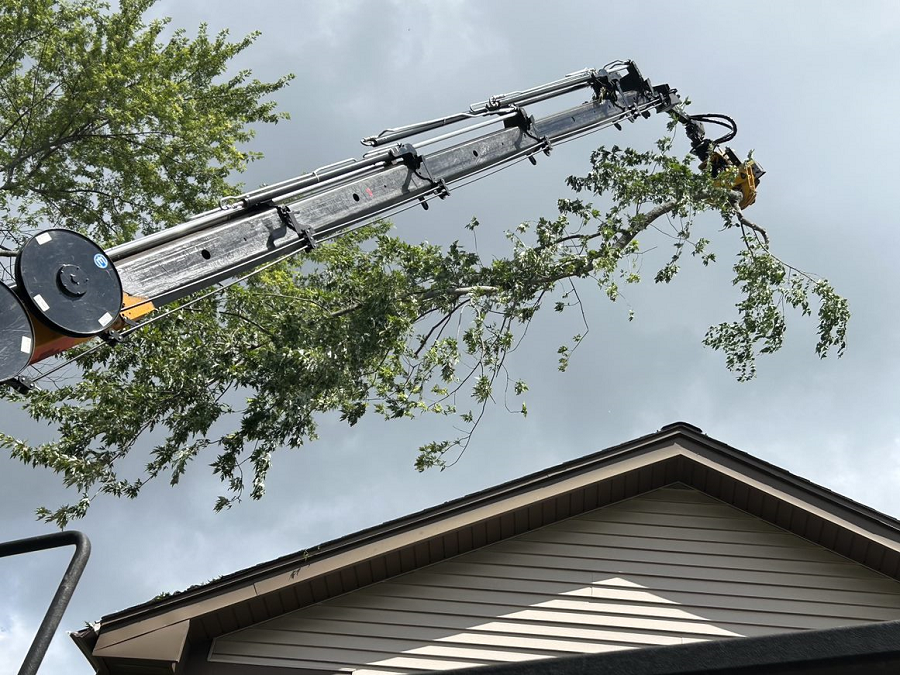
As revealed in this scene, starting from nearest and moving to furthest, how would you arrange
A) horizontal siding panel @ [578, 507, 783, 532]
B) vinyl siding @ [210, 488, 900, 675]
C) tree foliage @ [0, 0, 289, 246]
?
vinyl siding @ [210, 488, 900, 675], horizontal siding panel @ [578, 507, 783, 532], tree foliage @ [0, 0, 289, 246]

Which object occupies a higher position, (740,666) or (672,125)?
(672,125)

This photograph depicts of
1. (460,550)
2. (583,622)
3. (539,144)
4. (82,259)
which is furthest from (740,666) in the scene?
(539,144)

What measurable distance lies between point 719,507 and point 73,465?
878 centimetres

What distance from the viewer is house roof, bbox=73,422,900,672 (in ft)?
26.3

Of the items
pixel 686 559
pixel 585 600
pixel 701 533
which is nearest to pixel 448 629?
pixel 585 600

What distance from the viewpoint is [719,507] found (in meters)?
9.32

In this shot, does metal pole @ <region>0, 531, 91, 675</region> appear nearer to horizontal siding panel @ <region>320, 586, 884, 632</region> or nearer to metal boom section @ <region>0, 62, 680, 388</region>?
metal boom section @ <region>0, 62, 680, 388</region>

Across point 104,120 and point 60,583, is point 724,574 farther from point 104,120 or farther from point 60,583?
point 104,120

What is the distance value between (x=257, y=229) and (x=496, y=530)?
13.5ft

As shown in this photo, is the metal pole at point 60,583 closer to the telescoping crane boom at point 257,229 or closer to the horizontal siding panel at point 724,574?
the telescoping crane boom at point 257,229

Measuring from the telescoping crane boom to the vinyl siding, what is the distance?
3769 mm

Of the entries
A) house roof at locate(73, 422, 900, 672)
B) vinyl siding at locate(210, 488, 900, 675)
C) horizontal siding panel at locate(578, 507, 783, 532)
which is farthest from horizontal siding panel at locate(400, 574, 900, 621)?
horizontal siding panel at locate(578, 507, 783, 532)

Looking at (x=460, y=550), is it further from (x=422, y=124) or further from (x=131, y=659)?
(x=422, y=124)

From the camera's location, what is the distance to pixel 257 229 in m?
7.62
